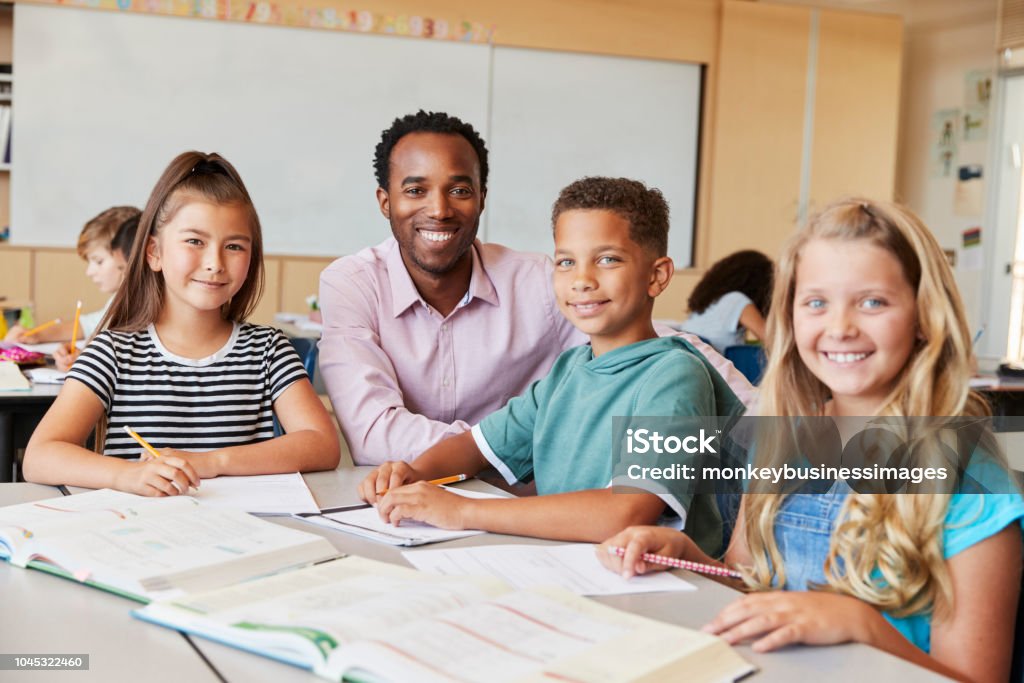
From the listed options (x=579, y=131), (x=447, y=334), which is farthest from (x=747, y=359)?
(x=579, y=131)

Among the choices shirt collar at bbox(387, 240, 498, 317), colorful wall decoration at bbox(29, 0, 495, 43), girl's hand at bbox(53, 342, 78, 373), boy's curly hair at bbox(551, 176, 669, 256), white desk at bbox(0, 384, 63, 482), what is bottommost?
white desk at bbox(0, 384, 63, 482)

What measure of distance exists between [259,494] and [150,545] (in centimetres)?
34

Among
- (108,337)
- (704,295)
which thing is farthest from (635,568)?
(704,295)

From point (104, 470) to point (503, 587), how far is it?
0.74m

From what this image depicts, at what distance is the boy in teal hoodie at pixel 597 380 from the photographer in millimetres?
1482

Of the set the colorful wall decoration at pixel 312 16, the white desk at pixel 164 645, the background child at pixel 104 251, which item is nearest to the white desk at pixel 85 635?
the white desk at pixel 164 645

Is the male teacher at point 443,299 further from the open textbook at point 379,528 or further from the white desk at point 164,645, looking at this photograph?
the white desk at point 164,645

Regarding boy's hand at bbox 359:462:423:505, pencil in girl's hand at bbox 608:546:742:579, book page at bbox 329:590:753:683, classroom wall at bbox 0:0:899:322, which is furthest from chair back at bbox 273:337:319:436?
classroom wall at bbox 0:0:899:322

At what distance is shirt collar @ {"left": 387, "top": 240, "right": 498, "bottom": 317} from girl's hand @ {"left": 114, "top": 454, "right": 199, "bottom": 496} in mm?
803

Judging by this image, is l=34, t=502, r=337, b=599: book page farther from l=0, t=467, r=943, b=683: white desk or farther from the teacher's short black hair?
the teacher's short black hair

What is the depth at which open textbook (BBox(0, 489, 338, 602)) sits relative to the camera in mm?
1027

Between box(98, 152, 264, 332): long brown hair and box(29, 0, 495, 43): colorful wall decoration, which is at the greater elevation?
box(29, 0, 495, 43): colorful wall decoration

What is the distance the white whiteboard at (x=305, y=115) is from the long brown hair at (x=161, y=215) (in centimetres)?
402

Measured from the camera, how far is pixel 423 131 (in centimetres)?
219
